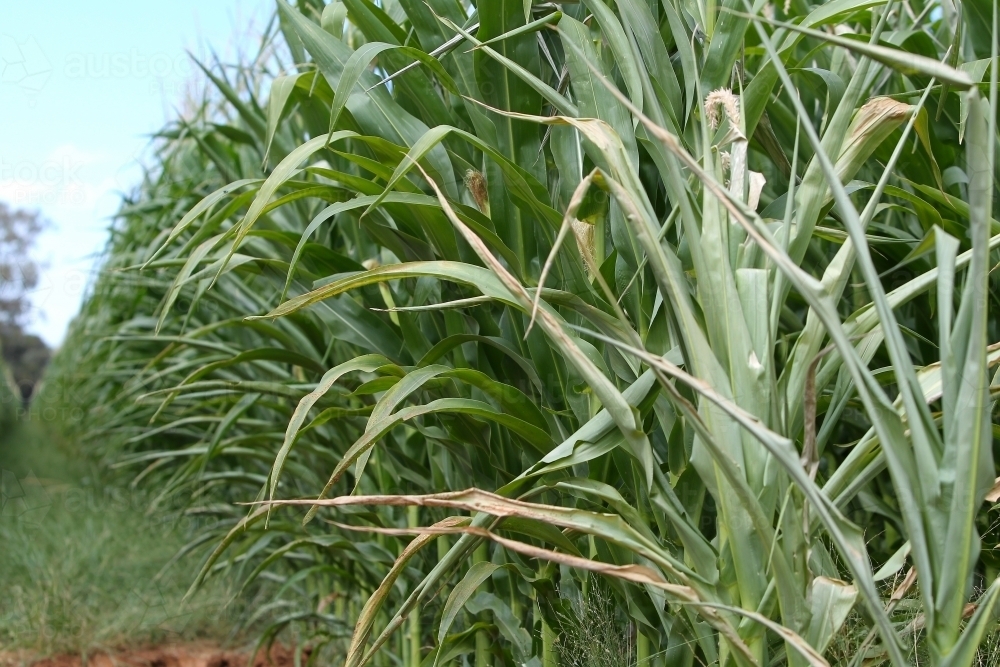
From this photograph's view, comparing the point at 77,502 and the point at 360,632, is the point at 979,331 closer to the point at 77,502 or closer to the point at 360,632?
the point at 360,632

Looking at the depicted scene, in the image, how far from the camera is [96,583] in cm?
197

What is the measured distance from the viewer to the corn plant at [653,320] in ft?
1.60

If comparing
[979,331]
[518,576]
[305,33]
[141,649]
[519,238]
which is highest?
[305,33]

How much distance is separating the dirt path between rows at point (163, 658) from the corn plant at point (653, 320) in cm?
59

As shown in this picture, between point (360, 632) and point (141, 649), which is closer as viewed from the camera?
point (360, 632)

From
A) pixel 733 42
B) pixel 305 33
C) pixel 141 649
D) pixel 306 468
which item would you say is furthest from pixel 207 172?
pixel 733 42

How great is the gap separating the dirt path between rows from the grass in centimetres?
3

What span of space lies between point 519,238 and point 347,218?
1.46ft

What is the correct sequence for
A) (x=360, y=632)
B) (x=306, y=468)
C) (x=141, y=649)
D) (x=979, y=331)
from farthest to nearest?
(x=141, y=649), (x=306, y=468), (x=360, y=632), (x=979, y=331)

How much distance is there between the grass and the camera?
1730 millimetres

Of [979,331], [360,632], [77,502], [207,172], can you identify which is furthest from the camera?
[77,502]

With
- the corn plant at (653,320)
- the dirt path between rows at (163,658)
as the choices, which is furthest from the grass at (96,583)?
the corn plant at (653,320)

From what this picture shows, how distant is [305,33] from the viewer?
2.91 feet

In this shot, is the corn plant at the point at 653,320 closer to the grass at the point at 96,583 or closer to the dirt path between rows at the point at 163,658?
the dirt path between rows at the point at 163,658
